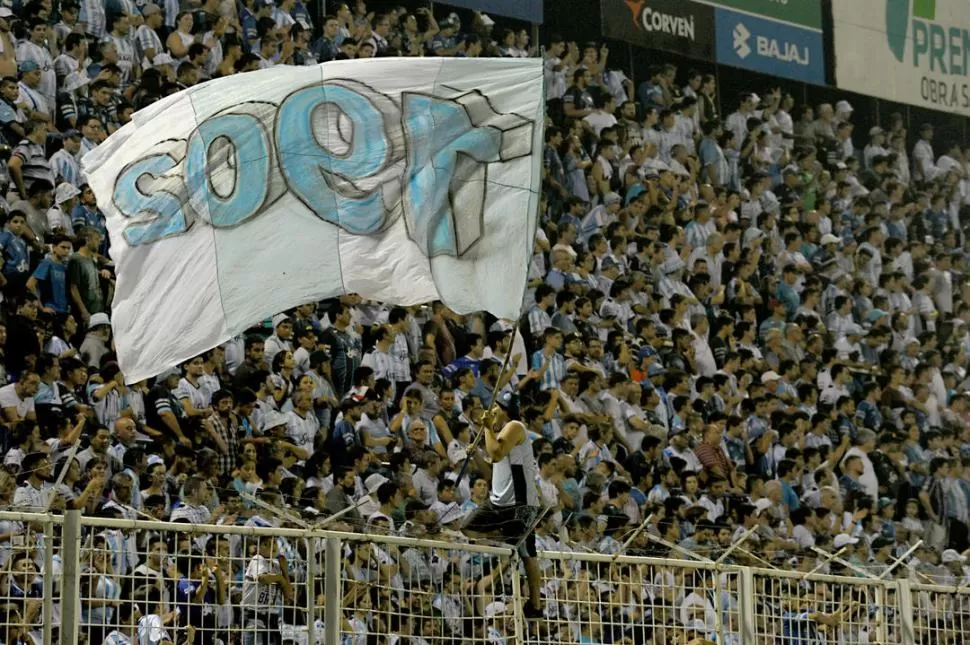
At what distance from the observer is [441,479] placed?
13.0 m

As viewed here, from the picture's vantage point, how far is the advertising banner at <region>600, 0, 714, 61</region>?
68.0 ft

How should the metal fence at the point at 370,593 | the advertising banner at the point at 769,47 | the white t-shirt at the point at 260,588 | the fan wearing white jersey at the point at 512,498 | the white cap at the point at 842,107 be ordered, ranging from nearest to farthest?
the metal fence at the point at 370,593 < the white t-shirt at the point at 260,588 < the fan wearing white jersey at the point at 512,498 < the advertising banner at the point at 769,47 < the white cap at the point at 842,107

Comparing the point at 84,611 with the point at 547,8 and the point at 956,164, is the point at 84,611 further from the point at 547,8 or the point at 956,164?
the point at 956,164

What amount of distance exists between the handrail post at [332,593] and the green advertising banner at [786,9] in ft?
50.0

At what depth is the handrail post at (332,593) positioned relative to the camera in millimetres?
7957

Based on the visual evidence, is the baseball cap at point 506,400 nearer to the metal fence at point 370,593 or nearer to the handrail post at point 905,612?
the metal fence at point 370,593

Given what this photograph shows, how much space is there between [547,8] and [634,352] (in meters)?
4.93

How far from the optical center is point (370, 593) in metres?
8.28

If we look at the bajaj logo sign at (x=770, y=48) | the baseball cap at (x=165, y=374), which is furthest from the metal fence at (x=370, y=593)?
the bajaj logo sign at (x=770, y=48)

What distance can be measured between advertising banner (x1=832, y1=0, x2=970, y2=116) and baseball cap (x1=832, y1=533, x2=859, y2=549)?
9.89m

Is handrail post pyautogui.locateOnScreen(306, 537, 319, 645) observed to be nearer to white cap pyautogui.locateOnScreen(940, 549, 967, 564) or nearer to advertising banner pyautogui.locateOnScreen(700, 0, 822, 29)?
white cap pyautogui.locateOnScreen(940, 549, 967, 564)

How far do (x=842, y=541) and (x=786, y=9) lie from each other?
10.3m

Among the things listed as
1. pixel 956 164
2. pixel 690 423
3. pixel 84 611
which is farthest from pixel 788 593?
pixel 956 164

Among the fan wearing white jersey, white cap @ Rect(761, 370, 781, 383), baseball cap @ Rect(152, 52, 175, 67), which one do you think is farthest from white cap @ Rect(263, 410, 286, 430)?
white cap @ Rect(761, 370, 781, 383)
